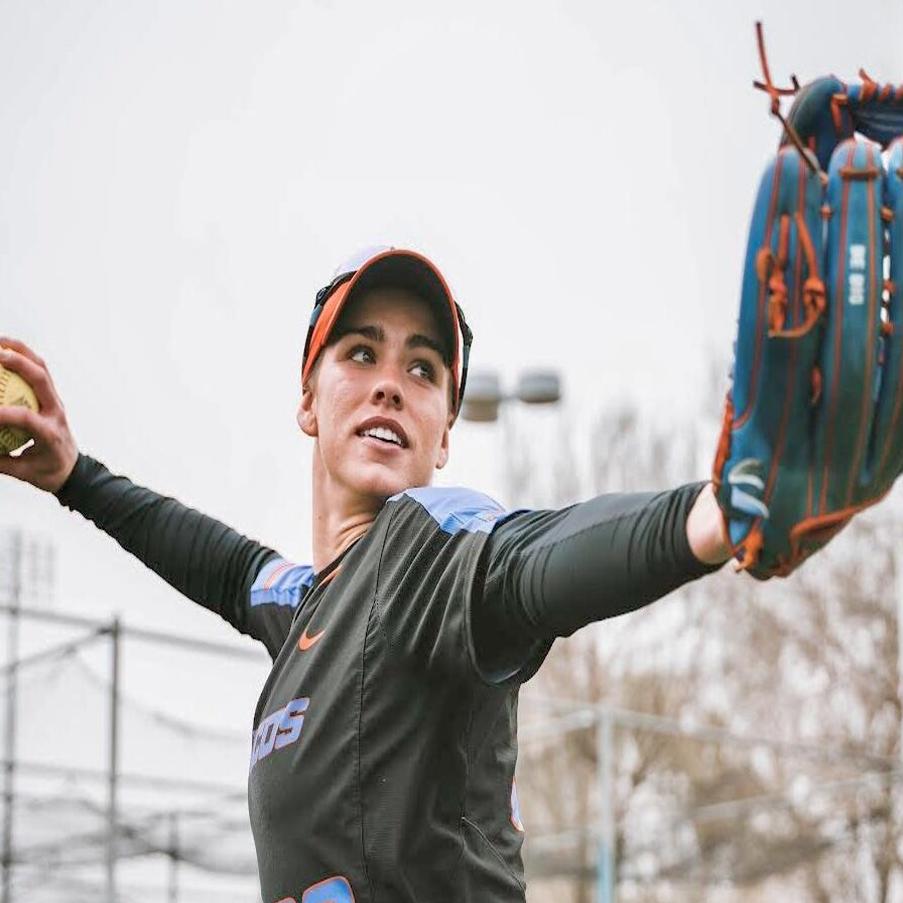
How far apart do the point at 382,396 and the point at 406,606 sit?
0.57 meters

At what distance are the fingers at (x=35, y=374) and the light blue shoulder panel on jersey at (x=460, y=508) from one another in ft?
3.82

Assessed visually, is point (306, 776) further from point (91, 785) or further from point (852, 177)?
point (91, 785)

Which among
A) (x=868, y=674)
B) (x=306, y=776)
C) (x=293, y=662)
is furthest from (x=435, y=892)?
(x=868, y=674)

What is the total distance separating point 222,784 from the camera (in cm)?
1089

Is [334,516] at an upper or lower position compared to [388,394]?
lower

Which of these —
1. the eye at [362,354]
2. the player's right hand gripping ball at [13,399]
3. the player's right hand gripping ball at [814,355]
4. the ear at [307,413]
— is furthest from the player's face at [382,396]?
the player's right hand gripping ball at [814,355]

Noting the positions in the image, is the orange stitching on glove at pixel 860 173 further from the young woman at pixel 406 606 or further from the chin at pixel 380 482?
the chin at pixel 380 482

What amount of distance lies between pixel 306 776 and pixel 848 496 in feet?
3.65

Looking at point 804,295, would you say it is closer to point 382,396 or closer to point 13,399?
point 382,396

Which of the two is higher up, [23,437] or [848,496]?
[23,437]

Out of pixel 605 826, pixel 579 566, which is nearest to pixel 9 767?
pixel 605 826

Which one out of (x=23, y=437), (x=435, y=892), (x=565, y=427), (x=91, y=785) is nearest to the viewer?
(x=435, y=892)

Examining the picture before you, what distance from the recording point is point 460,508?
244 cm

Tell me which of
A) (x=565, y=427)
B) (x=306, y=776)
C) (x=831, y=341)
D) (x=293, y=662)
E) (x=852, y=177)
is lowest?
(x=306, y=776)
